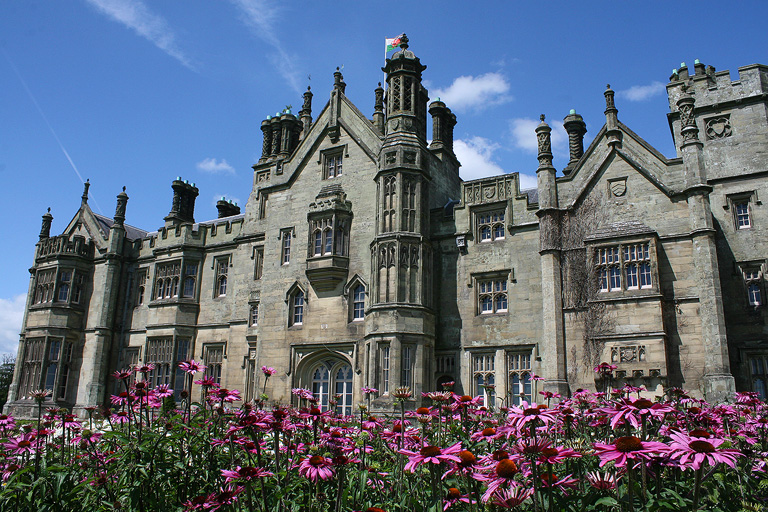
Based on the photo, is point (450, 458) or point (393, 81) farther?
point (393, 81)

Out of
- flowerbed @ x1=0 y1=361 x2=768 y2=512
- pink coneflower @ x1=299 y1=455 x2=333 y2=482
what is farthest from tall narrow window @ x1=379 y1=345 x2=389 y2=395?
pink coneflower @ x1=299 y1=455 x2=333 y2=482

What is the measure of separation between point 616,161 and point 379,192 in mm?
9024

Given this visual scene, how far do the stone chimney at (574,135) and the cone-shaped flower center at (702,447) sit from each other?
80.7ft

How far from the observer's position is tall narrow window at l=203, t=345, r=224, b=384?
29.3 m

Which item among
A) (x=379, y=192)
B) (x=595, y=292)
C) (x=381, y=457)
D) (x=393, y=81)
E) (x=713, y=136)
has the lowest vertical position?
(x=381, y=457)

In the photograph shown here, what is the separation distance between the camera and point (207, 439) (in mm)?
6457

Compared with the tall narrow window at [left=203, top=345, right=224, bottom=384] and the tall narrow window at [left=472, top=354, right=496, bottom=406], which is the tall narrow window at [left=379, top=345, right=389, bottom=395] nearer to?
the tall narrow window at [left=472, top=354, right=496, bottom=406]

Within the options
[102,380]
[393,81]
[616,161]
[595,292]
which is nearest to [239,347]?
[102,380]

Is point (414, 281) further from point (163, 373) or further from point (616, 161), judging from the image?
point (163, 373)

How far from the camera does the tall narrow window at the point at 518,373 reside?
21.7 m

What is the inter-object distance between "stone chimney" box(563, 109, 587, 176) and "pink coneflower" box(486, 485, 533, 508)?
80.1 feet

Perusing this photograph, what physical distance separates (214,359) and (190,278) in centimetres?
464

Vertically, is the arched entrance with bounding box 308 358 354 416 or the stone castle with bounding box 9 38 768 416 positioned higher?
the stone castle with bounding box 9 38 768 416

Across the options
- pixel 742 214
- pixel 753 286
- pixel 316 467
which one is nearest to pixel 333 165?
pixel 742 214
